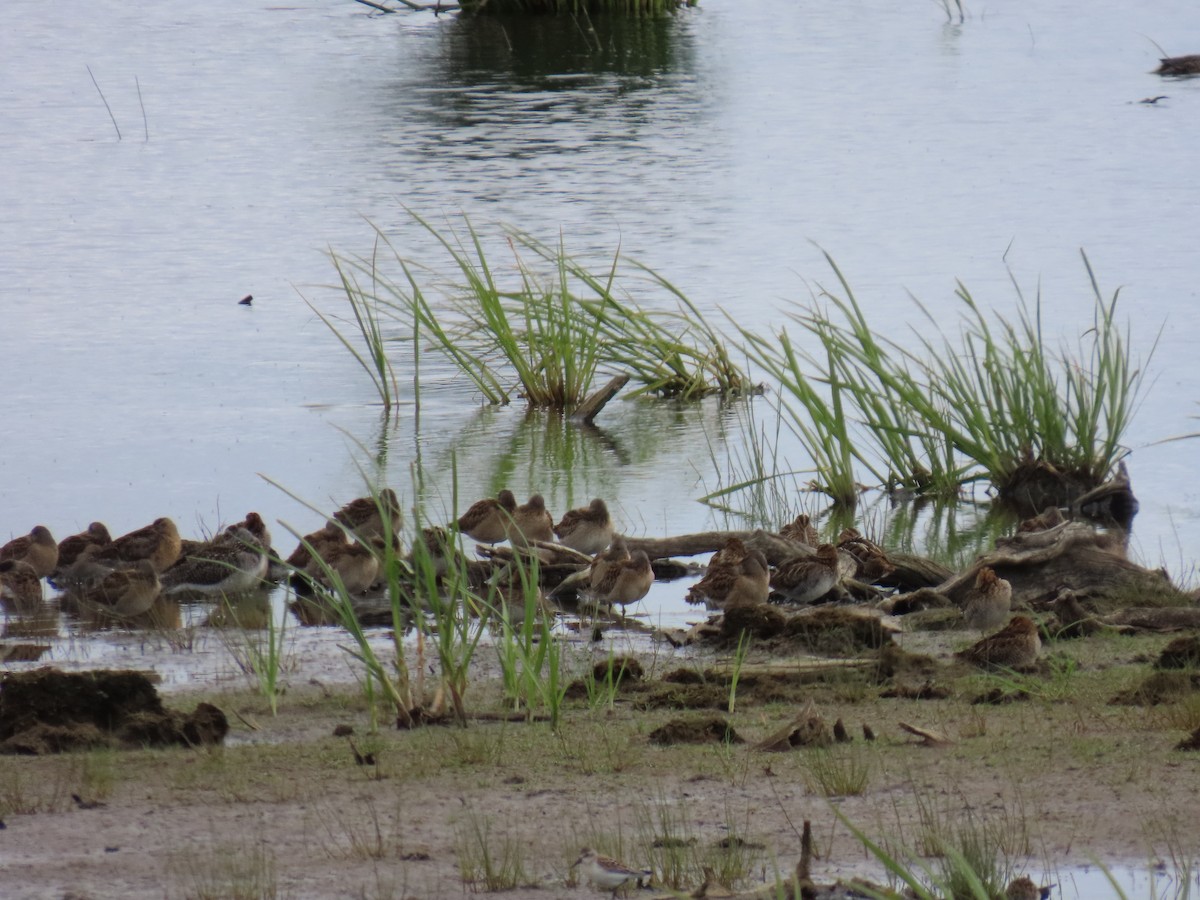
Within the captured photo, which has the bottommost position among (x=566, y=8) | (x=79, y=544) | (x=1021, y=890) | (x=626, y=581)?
(x=79, y=544)

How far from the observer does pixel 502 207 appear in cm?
2183

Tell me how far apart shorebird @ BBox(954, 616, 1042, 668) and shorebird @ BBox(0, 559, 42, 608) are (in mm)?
4822

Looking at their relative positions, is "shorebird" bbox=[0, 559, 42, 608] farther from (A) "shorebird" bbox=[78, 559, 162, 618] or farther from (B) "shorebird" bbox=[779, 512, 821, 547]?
(B) "shorebird" bbox=[779, 512, 821, 547]

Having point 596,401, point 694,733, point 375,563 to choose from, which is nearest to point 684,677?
point 694,733

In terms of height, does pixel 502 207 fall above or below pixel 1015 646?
below

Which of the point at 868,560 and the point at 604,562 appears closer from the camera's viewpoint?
the point at 604,562

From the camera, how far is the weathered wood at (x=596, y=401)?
14.6 metres

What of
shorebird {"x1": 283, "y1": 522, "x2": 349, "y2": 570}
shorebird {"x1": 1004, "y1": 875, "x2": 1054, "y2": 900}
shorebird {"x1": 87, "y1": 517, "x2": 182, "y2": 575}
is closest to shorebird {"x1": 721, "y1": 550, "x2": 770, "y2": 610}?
shorebird {"x1": 283, "y1": 522, "x2": 349, "y2": 570}

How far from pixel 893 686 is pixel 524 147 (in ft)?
62.6

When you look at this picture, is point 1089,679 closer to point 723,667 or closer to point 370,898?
point 723,667

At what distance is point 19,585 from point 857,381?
230 inches

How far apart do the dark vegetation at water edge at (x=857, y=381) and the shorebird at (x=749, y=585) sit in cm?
218

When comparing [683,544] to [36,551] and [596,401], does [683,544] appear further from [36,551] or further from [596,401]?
[596,401]

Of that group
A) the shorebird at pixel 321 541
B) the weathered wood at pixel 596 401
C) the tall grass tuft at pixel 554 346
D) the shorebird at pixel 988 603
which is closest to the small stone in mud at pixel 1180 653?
the shorebird at pixel 988 603
